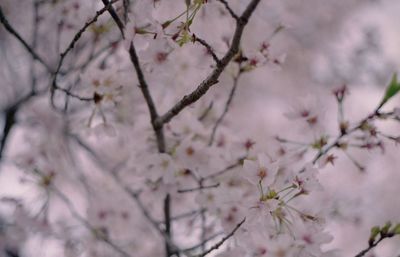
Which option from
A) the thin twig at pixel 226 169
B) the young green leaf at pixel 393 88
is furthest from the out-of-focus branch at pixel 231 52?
the thin twig at pixel 226 169

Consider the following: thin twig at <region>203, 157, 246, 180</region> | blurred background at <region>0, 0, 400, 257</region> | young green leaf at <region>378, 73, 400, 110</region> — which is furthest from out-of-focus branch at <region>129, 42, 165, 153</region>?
blurred background at <region>0, 0, 400, 257</region>

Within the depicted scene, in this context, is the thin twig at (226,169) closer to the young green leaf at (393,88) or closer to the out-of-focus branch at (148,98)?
the out-of-focus branch at (148,98)

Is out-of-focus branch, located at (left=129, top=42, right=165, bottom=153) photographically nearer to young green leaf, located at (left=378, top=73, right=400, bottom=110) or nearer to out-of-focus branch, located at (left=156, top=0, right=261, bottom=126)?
out-of-focus branch, located at (left=156, top=0, right=261, bottom=126)

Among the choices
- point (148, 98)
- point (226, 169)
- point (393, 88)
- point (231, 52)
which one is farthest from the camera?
point (226, 169)

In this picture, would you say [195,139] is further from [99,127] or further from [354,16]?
[354,16]

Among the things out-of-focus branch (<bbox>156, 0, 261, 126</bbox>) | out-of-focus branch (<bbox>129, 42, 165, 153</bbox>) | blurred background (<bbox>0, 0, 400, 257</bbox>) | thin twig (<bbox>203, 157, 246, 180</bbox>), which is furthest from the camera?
blurred background (<bbox>0, 0, 400, 257</bbox>)

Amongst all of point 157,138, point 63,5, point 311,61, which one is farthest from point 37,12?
point 311,61

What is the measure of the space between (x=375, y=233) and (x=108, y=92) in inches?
40.9

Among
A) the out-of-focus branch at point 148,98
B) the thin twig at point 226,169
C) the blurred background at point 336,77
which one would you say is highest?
the blurred background at point 336,77

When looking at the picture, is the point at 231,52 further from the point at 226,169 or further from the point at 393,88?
the point at 226,169

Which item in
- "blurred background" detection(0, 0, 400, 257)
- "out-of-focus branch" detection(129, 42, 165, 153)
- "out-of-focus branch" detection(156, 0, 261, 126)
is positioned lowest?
"out-of-focus branch" detection(156, 0, 261, 126)

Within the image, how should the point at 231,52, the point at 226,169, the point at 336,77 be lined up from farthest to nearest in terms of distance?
the point at 336,77
the point at 226,169
the point at 231,52

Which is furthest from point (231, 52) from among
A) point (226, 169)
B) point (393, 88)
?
point (226, 169)

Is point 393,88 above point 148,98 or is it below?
below
